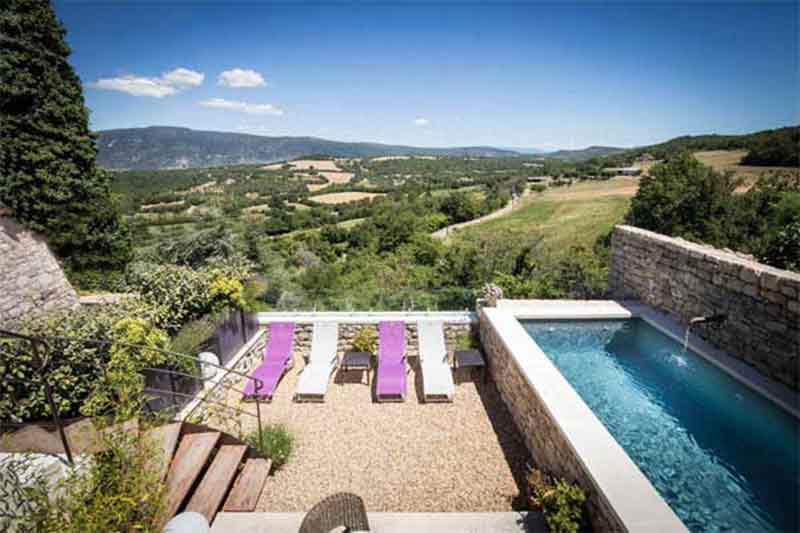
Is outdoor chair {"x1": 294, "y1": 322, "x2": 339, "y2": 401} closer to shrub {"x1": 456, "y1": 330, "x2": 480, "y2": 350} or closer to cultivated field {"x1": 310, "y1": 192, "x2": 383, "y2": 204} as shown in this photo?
shrub {"x1": 456, "y1": 330, "x2": 480, "y2": 350}

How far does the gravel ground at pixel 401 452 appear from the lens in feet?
13.6

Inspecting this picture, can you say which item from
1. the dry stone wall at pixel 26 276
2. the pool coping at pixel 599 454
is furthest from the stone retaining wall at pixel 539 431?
the dry stone wall at pixel 26 276

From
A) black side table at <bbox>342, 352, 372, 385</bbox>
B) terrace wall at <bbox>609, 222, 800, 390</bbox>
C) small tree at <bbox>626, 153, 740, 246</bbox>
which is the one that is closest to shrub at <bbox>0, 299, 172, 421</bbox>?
black side table at <bbox>342, 352, 372, 385</bbox>

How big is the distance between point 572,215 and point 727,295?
2881cm

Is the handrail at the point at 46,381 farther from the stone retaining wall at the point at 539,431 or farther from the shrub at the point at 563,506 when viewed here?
the stone retaining wall at the point at 539,431

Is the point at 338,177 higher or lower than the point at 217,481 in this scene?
higher

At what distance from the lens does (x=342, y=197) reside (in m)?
49.7

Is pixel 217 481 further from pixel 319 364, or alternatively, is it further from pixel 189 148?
pixel 189 148

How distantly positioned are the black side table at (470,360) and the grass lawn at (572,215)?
16.4 meters

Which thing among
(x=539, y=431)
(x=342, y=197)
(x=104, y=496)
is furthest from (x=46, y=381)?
(x=342, y=197)

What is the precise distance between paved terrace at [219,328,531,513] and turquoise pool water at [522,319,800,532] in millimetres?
1386

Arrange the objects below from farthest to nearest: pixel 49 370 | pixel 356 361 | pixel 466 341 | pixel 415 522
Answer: pixel 466 341 → pixel 356 361 → pixel 49 370 → pixel 415 522

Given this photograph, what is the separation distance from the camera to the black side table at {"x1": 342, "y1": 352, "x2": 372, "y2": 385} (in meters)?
6.41

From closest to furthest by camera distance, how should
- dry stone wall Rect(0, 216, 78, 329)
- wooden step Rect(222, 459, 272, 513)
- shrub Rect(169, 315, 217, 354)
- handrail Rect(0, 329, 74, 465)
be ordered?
handrail Rect(0, 329, 74, 465)
wooden step Rect(222, 459, 272, 513)
shrub Rect(169, 315, 217, 354)
dry stone wall Rect(0, 216, 78, 329)
